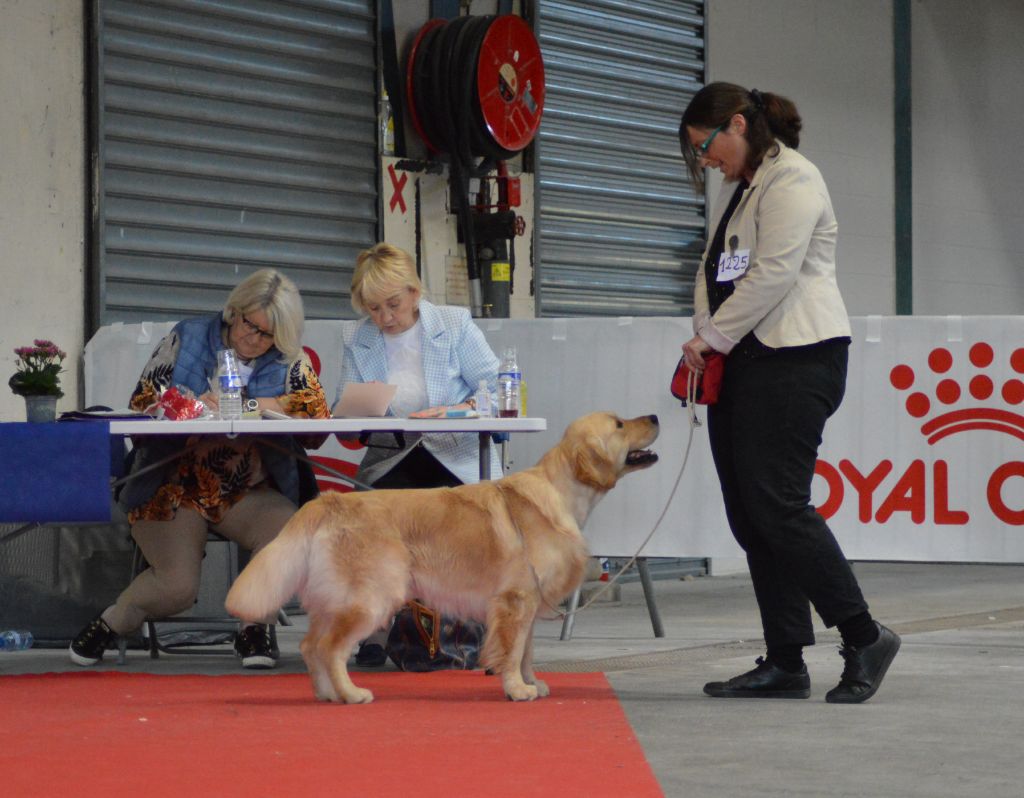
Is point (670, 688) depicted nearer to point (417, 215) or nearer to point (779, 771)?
point (779, 771)

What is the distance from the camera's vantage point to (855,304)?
12234 millimetres

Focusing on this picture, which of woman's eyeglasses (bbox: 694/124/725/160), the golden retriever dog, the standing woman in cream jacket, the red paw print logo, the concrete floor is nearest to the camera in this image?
the concrete floor

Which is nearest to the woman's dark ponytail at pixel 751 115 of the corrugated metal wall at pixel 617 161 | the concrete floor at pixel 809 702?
the concrete floor at pixel 809 702

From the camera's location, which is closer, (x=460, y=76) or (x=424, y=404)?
(x=424, y=404)

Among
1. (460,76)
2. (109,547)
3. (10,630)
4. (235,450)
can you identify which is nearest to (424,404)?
(235,450)

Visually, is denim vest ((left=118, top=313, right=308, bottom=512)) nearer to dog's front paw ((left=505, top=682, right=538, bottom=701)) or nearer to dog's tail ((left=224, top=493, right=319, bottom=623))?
dog's tail ((left=224, top=493, right=319, bottom=623))

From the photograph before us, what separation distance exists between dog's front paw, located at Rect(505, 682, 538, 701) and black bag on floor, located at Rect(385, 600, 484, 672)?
92 centimetres

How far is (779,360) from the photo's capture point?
4.49 meters

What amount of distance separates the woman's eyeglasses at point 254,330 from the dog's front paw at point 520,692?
5.36 feet

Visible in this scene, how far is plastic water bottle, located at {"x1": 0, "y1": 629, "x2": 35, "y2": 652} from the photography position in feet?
20.1

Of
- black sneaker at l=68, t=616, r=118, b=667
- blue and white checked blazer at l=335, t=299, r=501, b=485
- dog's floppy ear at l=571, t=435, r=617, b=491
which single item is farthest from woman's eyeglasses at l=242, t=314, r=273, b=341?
dog's floppy ear at l=571, t=435, r=617, b=491

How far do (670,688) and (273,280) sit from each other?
6.37ft

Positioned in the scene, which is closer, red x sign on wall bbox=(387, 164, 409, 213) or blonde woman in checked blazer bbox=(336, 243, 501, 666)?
blonde woman in checked blazer bbox=(336, 243, 501, 666)

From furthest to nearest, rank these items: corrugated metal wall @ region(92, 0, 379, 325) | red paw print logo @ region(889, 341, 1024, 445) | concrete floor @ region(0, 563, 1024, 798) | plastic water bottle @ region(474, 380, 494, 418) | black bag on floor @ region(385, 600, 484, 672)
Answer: corrugated metal wall @ region(92, 0, 379, 325)
red paw print logo @ region(889, 341, 1024, 445)
plastic water bottle @ region(474, 380, 494, 418)
black bag on floor @ region(385, 600, 484, 672)
concrete floor @ region(0, 563, 1024, 798)
